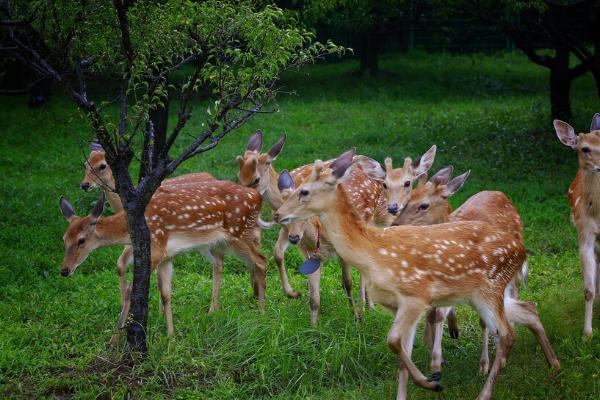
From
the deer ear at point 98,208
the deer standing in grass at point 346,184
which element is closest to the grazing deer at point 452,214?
the deer standing in grass at point 346,184

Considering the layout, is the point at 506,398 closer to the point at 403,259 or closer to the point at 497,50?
the point at 403,259

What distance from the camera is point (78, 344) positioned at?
6.96 metres

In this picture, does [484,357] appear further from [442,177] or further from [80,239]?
[80,239]

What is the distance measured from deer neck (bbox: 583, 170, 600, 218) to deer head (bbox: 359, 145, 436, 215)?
1.48 meters

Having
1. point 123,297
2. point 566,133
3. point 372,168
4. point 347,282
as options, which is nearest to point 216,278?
point 123,297

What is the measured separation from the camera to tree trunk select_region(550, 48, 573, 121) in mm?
15250

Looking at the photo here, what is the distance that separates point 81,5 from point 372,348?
11.2 feet

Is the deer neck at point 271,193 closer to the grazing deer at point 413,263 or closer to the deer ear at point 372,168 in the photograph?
the deer ear at point 372,168

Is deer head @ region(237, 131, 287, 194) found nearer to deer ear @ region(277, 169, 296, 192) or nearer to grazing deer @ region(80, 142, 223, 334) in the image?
grazing deer @ region(80, 142, 223, 334)

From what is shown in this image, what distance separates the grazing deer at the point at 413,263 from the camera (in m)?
5.84

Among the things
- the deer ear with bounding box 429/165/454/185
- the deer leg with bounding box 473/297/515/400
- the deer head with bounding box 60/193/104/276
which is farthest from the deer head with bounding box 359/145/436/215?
the deer head with bounding box 60/193/104/276

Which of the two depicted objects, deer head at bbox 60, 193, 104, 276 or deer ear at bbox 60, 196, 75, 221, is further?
deer ear at bbox 60, 196, 75, 221

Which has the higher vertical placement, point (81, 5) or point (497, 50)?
point (81, 5)

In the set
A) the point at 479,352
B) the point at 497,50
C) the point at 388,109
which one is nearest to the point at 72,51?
the point at 479,352
